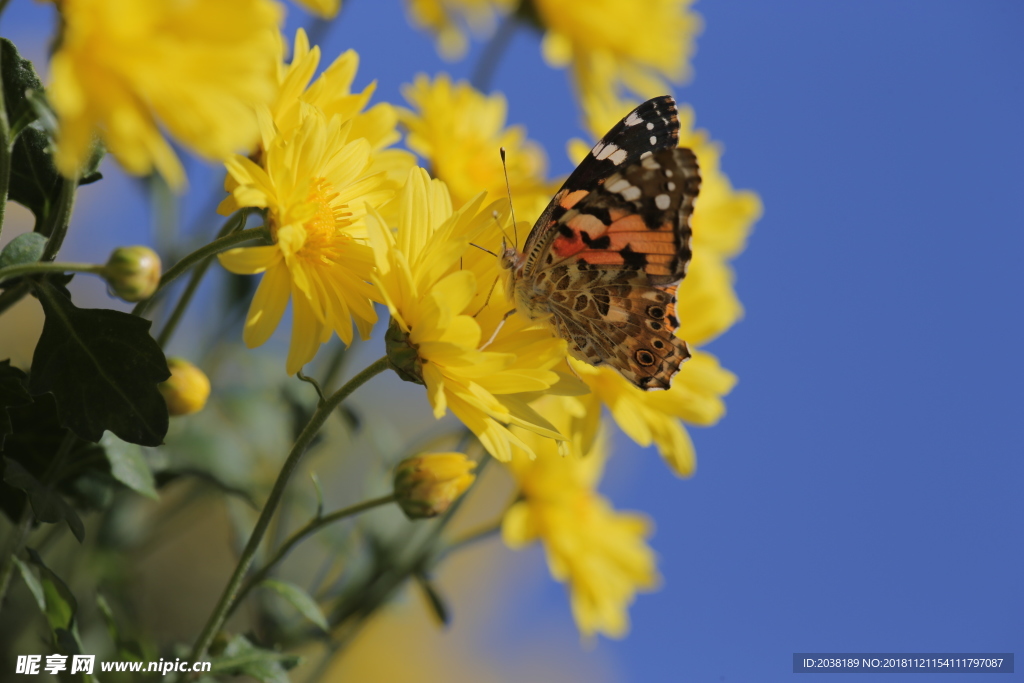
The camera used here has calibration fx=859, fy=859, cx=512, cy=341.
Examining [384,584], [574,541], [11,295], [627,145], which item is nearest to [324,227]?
[11,295]

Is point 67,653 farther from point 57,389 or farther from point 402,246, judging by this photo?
point 402,246

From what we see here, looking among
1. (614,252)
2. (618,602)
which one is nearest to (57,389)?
(614,252)

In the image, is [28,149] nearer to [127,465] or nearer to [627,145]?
[127,465]

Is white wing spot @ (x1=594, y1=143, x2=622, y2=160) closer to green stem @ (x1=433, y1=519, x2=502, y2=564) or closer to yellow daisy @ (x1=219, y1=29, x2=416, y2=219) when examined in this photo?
yellow daisy @ (x1=219, y1=29, x2=416, y2=219)

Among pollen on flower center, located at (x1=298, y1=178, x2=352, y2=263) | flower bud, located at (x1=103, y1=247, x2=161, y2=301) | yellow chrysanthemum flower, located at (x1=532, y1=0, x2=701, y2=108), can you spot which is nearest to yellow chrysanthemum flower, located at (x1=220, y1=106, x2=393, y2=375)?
pollen on flower center, located at (x1=298, y1=178, x2=352, y2=263)

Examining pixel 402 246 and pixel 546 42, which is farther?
pixel 546 42

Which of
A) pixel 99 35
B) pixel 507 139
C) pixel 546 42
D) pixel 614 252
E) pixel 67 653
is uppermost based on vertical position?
pixel 546 42
